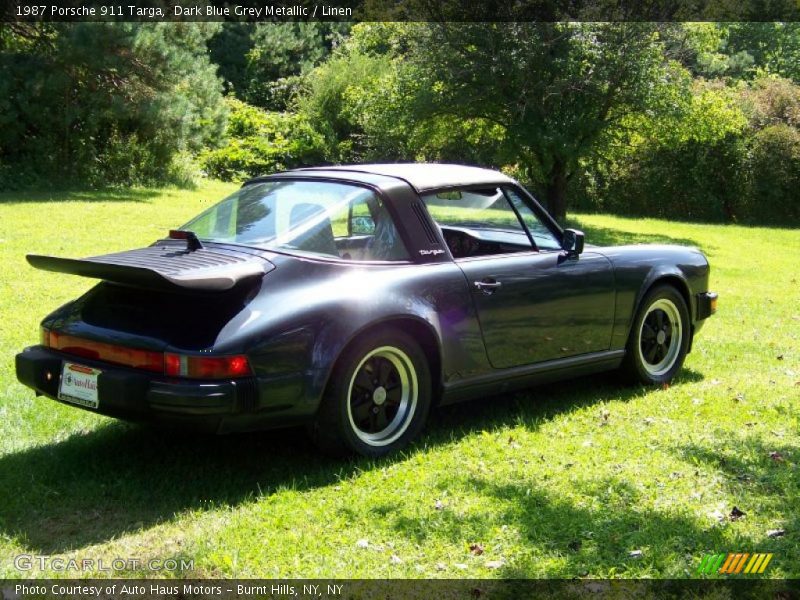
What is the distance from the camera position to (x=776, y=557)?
3.71 meters

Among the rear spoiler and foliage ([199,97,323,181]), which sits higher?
foliage ([199,97,323,181])

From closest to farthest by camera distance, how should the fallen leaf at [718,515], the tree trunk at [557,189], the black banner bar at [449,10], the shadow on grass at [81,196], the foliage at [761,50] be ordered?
the fallen leaf at [718,515] < the shadow on grass at [81,196] < the black banner bar at [449,10] < the tree trunk at [557,189] < the foliage at [761,50]

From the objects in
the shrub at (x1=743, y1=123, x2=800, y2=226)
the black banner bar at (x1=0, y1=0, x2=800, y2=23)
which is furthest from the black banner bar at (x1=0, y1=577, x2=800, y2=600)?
the shrub at (x1=743, y1=123, x2=800, y2=226)

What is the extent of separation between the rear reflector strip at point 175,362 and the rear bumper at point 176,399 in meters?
0.03

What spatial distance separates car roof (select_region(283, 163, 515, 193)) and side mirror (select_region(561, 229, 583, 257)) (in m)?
0.50

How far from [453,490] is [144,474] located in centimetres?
152

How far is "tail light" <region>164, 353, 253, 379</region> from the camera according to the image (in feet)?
13.1

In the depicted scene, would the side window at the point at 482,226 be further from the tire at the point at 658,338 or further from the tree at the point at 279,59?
the tree at the point at 279,59

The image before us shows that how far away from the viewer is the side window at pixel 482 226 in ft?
18.2

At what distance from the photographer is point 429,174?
5.37 metres

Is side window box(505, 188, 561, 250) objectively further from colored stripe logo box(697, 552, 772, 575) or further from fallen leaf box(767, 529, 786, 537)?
colored stripe logo box(697, 552, 772, 575)

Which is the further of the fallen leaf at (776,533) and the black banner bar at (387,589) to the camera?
the fallen leaf at (776,533)

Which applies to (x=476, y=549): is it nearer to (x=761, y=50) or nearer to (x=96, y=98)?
(x=96, y=98)

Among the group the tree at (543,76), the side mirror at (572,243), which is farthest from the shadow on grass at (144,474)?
the tree at (543,76)
